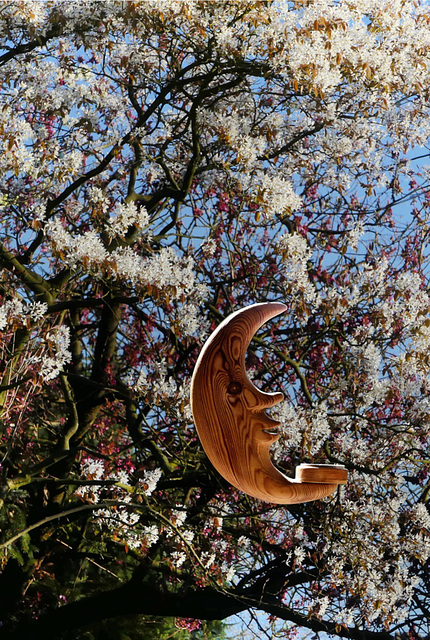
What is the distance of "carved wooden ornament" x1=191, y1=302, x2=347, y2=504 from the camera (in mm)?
1305

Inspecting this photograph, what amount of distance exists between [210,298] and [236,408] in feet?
11.6

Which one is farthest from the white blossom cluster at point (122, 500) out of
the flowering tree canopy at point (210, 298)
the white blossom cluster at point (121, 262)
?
the white blossom cluster at point (121, 262)

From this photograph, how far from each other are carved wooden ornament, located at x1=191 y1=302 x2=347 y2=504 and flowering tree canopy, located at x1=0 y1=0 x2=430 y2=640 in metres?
2.21

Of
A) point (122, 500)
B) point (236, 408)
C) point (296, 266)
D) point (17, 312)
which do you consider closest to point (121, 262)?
point (17, 312)

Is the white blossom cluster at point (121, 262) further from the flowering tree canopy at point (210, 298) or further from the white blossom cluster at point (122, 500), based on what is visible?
the white blossom cluster at point (122, 500)

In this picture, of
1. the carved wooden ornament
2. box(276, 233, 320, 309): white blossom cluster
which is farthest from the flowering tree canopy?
the carved wooden ornament

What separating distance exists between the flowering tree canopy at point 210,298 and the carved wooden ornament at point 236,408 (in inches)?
87.0

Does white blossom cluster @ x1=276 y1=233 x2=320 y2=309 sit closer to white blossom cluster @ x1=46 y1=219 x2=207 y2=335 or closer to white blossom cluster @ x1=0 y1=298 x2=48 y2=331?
white blossom cluster @ x1=46 y1=219 x2=207 y2=335

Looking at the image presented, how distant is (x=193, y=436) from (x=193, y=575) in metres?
0.88

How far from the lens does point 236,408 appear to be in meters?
1.33

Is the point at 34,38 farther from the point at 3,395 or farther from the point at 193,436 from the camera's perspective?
the point at 193,436

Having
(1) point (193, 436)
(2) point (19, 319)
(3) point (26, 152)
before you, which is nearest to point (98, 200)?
(3) point (26, 152)

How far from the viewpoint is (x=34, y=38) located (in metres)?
3.88

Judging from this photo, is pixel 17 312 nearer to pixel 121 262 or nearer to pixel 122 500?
pixel 121 262
